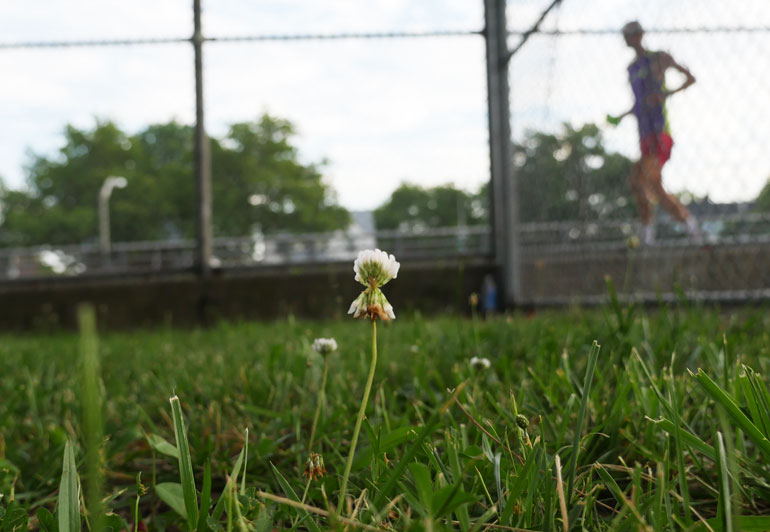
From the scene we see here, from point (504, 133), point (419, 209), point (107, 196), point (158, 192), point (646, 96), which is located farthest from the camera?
point (419, 209)

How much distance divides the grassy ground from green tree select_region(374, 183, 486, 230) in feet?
143

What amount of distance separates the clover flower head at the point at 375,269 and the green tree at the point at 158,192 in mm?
36773

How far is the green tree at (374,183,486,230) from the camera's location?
4647 centimetres

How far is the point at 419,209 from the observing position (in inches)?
1911

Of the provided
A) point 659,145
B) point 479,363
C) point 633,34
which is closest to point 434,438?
point 479,363

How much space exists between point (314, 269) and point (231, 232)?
110 feet

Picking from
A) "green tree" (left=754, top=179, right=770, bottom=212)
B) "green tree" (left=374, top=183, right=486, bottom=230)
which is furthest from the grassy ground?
"green tree" (left=374, top=183, right=486, bottom=230)

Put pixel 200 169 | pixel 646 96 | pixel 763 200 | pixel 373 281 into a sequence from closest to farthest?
pixel 373 281 → pixel 763 200 → pixel 646 96 → pixel 200 169

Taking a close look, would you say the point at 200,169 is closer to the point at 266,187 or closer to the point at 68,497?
the point at 68,497

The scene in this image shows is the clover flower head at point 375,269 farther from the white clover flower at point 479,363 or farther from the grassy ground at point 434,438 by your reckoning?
the white clover flower at point 479,363

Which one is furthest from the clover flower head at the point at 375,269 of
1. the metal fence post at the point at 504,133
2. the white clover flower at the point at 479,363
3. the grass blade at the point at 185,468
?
the metal fence post at the point at 504,133

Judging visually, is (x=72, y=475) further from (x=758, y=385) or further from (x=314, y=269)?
(x=314, y=269)

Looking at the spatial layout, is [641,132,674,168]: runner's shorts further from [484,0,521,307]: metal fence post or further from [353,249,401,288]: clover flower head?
[353,249,401,288]: clover flower head

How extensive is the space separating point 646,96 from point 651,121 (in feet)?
0.34
